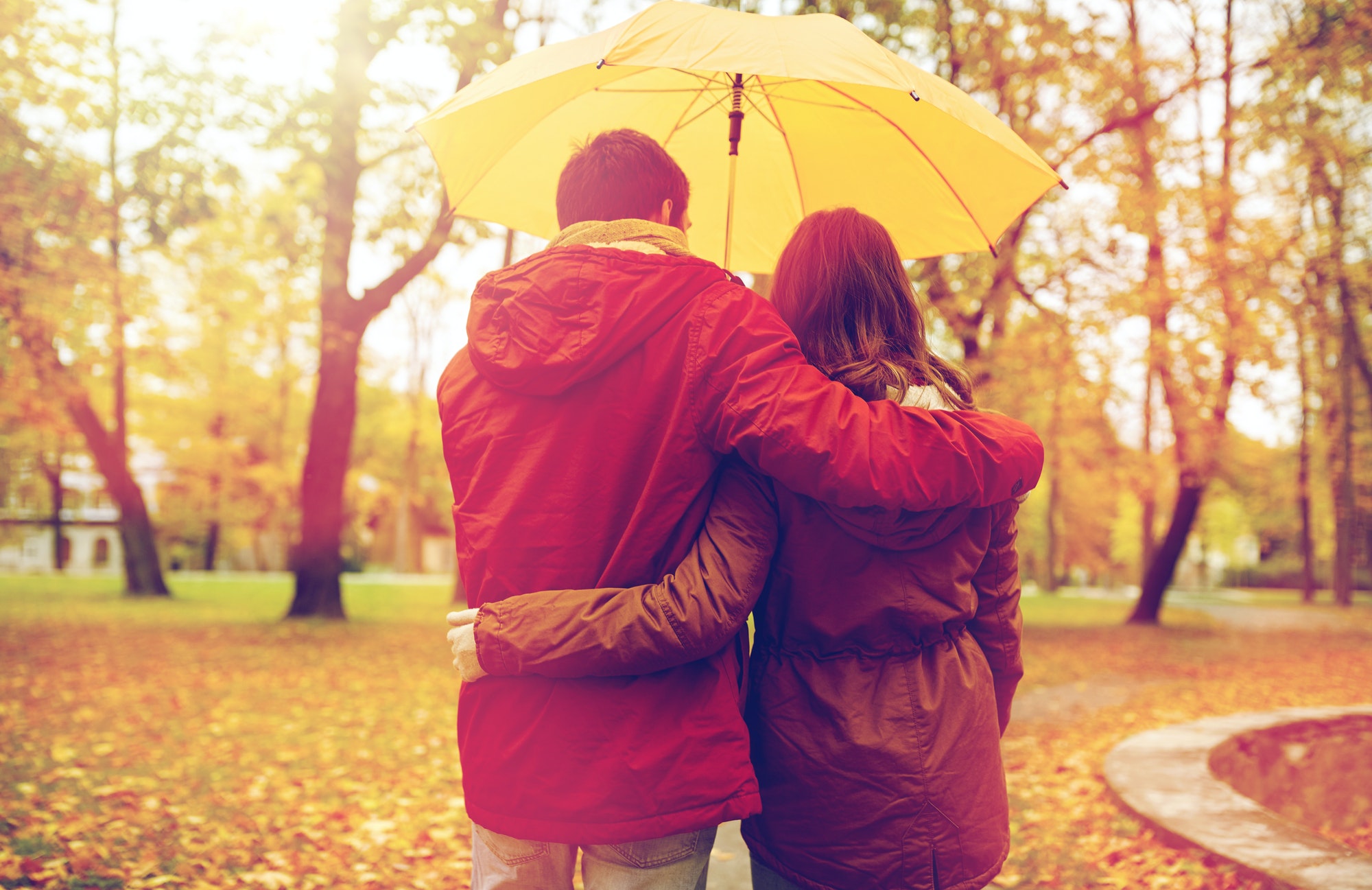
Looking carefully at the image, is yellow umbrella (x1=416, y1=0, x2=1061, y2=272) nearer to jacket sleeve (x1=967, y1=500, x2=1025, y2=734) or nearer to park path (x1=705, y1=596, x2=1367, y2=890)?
jacket sleeve (x1=967, y1=500, x2=1025, y2=734)

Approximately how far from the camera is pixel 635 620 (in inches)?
57.6

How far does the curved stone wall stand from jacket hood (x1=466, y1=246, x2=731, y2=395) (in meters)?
3.41

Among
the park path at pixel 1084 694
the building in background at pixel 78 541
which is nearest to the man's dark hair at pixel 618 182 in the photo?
the park path at pixel 1084 694

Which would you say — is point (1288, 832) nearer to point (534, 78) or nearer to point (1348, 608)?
point (534, 78)

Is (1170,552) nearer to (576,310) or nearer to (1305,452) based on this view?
(1305,452)

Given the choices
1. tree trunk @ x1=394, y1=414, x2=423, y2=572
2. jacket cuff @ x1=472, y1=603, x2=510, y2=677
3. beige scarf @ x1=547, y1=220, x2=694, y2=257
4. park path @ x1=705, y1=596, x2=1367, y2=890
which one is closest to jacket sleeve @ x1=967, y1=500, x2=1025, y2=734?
beige scarf @ x1=547, y1=220, x2=694, y2=257

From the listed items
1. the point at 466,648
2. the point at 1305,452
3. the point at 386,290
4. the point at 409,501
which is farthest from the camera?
the point at 409,501

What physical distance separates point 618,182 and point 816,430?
25.9 inches

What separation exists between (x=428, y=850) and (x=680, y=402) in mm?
3687

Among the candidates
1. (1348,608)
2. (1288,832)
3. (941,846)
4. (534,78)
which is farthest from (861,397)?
(1348,608)

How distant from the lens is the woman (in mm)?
1587

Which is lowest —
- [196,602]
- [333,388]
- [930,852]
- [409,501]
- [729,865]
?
[196,602]

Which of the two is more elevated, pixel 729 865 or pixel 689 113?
pixel 689 113

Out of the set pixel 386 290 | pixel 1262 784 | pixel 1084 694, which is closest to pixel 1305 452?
pixel 1084 694
